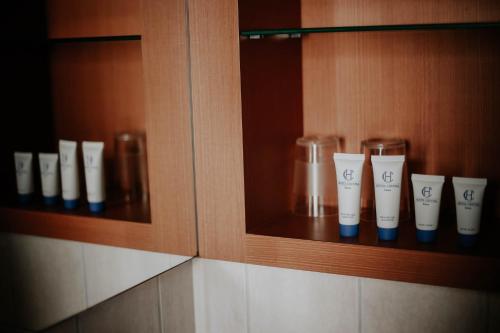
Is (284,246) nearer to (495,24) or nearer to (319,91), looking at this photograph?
(319,91)

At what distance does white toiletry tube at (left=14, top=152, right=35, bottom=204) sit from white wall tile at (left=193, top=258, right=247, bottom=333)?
30cm

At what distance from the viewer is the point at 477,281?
0.73 m

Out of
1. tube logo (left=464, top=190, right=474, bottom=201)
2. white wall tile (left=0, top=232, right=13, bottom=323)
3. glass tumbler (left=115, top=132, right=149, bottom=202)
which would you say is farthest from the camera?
glass tumbler (left=115, top=132, right=149, bottom=202)

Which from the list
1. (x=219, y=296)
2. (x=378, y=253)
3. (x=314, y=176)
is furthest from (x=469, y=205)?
(x=219, y=296)

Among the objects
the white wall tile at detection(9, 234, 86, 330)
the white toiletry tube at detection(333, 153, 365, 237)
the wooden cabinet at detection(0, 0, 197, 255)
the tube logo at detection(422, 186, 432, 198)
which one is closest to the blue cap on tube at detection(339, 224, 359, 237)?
the white toiletry tube at detection(333, 153, 365, 237)

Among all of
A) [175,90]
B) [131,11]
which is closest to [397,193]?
[175,90]

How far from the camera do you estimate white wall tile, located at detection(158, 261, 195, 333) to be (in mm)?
879

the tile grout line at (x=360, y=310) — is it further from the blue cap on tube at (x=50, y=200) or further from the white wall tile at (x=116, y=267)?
the blue cap on tube at (x=50, y=200)

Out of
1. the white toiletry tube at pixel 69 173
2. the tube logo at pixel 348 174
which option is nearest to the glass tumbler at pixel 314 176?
the tube logo at pixel 348 174

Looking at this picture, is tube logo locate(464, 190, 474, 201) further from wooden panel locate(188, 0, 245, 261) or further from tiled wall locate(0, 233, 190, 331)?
tiled wall locate(0, 233, 190, 331)

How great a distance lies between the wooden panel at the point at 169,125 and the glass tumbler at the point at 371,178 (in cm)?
26

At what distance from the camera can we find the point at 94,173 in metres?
0.91

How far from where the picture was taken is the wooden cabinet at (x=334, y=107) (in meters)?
0.82

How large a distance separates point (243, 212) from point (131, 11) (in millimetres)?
350
